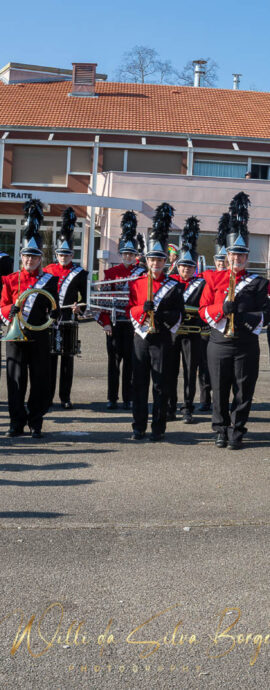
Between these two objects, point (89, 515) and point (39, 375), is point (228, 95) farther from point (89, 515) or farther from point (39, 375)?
point (89, 515)

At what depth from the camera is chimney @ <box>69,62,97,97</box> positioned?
37.4 metres

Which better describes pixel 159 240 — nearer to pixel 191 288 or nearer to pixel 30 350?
pixel 191 288

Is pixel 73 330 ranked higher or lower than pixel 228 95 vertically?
lower

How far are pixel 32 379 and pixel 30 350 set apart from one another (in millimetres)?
301

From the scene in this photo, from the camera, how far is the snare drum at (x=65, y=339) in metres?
11.0

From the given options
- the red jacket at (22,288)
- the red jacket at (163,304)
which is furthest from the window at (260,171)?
the red jacket at (22,288)

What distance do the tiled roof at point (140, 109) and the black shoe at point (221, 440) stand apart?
25.9 meters

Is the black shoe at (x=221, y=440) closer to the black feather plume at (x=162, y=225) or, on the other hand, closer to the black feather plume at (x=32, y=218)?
the black feather plume at (x=162, y=225)

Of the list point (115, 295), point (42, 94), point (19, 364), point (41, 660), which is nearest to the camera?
point (41, 660)

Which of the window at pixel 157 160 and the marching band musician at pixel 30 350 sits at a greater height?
the window at pixel 157 160

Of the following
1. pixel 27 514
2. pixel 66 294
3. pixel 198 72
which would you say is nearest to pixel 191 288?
pixel 66 294

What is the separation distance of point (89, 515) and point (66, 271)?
500 cm

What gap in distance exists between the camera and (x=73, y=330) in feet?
36.3

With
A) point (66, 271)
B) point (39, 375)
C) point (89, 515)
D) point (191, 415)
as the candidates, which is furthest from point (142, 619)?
point (66, 271)
